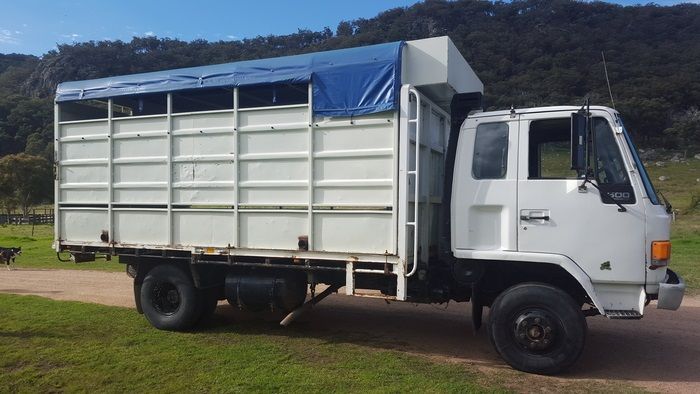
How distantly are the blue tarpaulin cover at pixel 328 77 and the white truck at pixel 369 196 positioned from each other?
18 millimetres

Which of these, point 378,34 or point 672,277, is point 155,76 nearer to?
point 672,277

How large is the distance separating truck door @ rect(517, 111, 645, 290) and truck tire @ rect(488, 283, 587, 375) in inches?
15.4

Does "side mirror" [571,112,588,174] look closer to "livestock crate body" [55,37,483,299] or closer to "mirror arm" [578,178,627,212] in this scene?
"mirror arm" [578,178,627,212]

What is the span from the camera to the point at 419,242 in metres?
5.46

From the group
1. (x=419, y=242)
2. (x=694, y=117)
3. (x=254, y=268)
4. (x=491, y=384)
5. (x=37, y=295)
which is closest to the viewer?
(x=491, y=384)

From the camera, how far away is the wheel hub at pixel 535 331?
195 inches

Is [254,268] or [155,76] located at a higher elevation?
[155,76]

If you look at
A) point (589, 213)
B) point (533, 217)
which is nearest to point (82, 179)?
point (533, 217)

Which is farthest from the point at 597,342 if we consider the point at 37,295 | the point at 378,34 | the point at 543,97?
the point at 378,34

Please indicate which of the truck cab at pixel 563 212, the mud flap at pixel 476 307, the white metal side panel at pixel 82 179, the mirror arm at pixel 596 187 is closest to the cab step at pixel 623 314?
the truck cab at pixel 563 212

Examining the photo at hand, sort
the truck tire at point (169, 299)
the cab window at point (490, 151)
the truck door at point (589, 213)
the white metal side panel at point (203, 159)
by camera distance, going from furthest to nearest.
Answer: the truck tire at point (169, 299)
the white metal side panel at point (203, 159)
the cab window at point (490, 151)
the truck door at point (589, 213)

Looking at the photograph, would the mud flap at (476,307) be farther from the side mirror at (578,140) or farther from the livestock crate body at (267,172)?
the side mirror at (578,140)

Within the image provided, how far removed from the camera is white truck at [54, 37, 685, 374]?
4.89 metres

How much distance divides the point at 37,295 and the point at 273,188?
6.22 m
